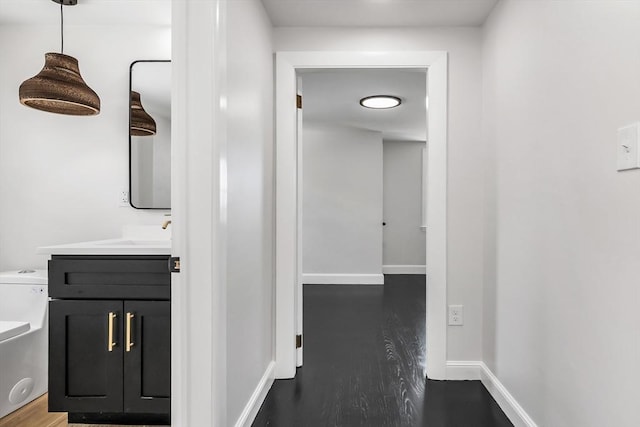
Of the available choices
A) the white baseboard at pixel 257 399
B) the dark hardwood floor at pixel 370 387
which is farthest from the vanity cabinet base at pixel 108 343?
the dark hardwood floor at pixel 370 387

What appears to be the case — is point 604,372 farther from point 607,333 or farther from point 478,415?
point 478,415

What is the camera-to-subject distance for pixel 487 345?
239 centimetres

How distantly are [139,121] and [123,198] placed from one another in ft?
1.60

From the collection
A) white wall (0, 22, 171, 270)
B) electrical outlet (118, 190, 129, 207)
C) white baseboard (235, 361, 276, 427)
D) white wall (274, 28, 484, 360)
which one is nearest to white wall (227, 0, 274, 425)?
white baseboard (235, 361, 276, 427)

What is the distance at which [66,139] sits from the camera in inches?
99.7

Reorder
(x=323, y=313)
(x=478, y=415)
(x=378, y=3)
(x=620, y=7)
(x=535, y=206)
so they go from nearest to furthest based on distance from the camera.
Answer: (x=620, y=7) → (x=535, y=206) → (x=478, y=415) → (x=378, y=3) → (x=323, y=313)

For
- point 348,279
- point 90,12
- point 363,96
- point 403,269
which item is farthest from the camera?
point 403,269

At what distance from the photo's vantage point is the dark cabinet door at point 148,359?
1871mm

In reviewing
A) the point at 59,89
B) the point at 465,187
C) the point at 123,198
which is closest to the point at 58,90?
the point at 59,89

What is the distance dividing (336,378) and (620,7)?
7.33 feet

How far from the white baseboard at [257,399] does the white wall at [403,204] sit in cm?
491

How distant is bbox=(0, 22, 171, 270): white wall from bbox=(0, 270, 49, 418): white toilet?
1.19 ft

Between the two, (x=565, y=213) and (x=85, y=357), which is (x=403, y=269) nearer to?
(x=565, y=213)

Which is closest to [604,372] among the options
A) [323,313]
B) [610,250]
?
[610,250]
